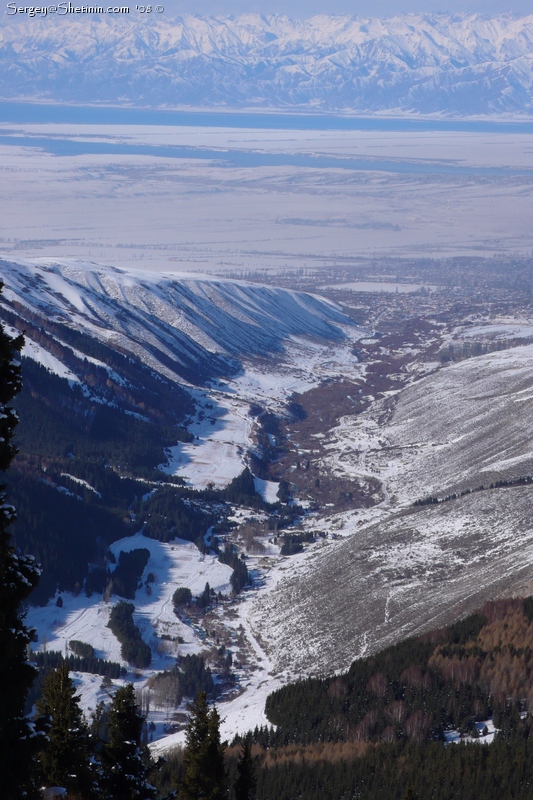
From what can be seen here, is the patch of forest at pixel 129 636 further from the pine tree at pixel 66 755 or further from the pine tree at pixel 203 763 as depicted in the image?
the pine tree at pixel 66 755

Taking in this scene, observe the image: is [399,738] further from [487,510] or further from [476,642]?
[487,510]

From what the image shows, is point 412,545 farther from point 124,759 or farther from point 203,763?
point 124,759

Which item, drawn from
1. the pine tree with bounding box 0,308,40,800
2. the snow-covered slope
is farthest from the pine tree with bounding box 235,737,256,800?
the snow-covered slope

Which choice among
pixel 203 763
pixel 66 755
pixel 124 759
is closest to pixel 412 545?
pixel 203 763

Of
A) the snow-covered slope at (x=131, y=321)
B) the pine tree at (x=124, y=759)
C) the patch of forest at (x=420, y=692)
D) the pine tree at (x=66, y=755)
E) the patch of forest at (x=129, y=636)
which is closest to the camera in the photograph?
the pine tree at (x=66, y=755)

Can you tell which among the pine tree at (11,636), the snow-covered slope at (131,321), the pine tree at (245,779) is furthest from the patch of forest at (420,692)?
the snow-covered slope at (131,321)

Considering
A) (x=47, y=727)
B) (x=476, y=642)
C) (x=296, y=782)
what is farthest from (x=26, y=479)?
(x=47, y=727)
